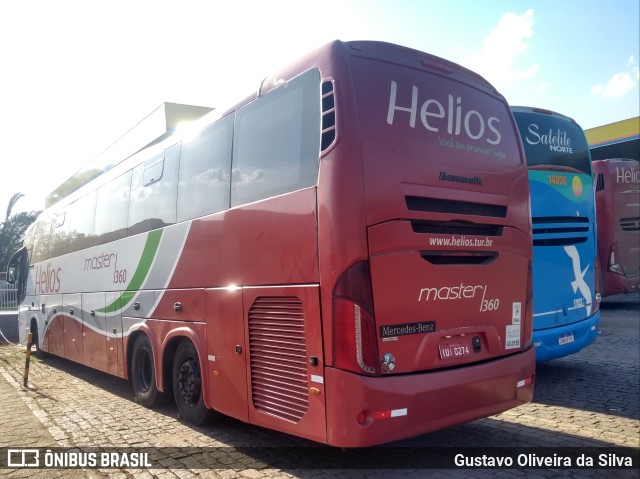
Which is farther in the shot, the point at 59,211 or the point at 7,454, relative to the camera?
the point at 59,211

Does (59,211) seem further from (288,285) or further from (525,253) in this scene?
(525,253)

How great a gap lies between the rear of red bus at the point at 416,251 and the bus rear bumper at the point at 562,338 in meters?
2.07

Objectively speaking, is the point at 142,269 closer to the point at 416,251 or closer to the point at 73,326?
the point at 73,326

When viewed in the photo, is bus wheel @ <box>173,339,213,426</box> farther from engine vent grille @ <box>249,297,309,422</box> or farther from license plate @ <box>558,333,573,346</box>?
license plate @ <box>558,333,573,346</box>

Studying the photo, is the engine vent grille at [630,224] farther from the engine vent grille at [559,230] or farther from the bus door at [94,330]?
the bus door at [94,330]

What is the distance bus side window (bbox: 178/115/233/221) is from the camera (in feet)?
19.1

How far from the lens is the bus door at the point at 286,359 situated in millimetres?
4297

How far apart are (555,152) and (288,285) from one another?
5382 millimetres

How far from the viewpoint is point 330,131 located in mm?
4375

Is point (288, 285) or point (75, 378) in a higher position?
point (288, 285)

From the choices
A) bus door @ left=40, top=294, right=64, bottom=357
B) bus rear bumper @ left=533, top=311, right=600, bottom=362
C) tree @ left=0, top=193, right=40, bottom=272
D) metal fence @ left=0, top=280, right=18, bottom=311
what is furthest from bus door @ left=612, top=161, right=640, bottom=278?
tree @ left=0, top=193, right=40, bottom=272

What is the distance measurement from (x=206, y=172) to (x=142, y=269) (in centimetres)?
211

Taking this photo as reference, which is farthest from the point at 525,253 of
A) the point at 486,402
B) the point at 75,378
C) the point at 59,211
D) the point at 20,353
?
the point at 20,353

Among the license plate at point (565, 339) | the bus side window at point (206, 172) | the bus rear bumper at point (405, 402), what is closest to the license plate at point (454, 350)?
the bus rear bumper at point (405, 402)
